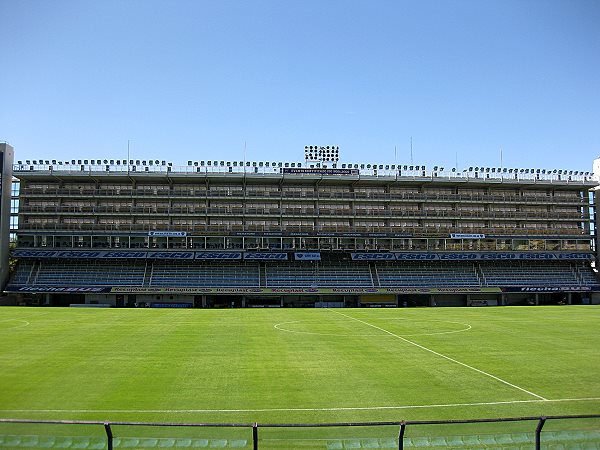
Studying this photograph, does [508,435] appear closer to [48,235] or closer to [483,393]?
[483,393]

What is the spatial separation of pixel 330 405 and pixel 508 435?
404 inches

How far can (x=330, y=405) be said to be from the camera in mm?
19000

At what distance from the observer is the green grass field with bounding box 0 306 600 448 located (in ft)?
61.0

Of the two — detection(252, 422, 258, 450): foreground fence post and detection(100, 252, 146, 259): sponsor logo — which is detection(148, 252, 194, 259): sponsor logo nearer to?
detection(100, 252, 146, 259): sponsor logo

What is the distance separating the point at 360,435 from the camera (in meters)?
9.63

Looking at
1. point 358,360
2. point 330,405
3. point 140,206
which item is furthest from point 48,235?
point 330,405

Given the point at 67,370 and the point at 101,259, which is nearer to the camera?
the point at 67,370

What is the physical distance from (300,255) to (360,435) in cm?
7419

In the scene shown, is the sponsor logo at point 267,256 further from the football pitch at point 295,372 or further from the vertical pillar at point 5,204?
the football pitch at point 295,372

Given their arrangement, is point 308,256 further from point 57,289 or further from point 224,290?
point 57,289

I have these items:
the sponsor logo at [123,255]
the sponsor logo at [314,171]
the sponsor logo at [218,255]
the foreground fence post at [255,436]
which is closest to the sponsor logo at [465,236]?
the sponsor logo at [314,171]

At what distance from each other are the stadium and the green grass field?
0.77 ft

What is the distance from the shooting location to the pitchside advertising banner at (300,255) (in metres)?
80.8

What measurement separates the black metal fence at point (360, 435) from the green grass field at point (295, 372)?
26.2ft
